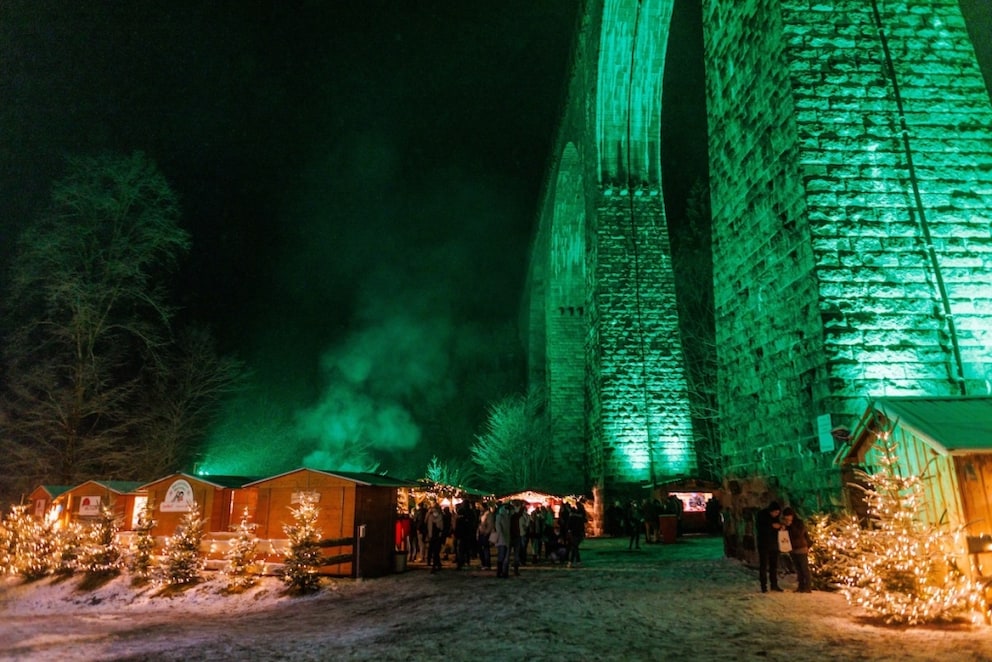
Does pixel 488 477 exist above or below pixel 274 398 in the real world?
below

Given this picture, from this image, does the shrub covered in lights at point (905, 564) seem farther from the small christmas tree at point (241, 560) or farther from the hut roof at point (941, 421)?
the small christmas tree at point (241, 560)

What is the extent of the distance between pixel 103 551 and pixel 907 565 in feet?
34.9

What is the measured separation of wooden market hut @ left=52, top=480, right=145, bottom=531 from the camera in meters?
10.7

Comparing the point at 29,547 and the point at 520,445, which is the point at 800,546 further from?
the point at 520,445

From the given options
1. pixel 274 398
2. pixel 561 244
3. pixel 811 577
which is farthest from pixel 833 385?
pixel 274 398

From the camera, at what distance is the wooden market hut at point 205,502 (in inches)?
382

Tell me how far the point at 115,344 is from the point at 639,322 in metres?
13.1

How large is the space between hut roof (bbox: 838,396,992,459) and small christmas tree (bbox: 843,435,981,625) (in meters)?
0.25

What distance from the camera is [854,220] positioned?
20.2 ft

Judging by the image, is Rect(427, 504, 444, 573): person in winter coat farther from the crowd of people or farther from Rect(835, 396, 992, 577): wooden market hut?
Rect(835, 396, 992, 577): wooden market hut

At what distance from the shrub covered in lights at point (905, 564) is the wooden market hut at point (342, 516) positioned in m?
6.21

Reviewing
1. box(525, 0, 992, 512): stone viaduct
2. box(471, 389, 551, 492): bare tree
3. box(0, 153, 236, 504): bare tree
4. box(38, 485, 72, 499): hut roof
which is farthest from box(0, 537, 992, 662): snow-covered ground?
box(471, 389, 551, 492): bare tree

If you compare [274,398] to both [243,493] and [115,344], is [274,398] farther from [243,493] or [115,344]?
[243,493]

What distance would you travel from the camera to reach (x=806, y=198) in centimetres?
620
